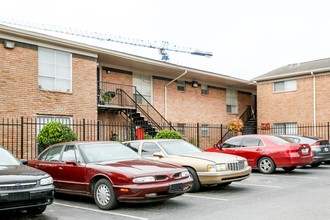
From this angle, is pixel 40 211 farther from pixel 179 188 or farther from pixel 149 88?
pixel 149 88

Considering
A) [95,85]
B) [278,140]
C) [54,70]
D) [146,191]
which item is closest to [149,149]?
[146,191]

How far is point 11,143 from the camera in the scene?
49.1 feet

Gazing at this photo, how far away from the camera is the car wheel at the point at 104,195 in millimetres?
7410

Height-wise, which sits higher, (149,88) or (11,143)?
(149,88)

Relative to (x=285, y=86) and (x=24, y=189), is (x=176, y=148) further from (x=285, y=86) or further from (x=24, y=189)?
(x=285, y=86)

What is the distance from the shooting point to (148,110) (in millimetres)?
22188

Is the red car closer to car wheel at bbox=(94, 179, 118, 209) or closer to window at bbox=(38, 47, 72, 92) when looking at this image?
car wheel at bbox=(94, 179, 118, 209)

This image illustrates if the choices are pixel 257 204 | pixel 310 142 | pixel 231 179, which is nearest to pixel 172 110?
pixel 310 142

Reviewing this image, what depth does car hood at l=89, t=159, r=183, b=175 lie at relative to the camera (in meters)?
7.50

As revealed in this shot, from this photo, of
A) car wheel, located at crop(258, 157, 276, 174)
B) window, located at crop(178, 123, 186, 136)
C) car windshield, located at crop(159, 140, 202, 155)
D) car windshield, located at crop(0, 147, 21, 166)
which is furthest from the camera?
window, located at crop(178, 123, 186, 136)

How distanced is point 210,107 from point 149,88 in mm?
5956

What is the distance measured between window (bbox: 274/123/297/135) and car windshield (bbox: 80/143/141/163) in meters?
18.6

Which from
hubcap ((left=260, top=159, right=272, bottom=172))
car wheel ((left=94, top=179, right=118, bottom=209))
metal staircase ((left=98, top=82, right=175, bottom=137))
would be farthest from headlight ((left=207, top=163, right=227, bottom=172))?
metal staircase ((left=98, top=82, right=175, bottom=137))

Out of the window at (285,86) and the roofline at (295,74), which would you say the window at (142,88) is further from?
the window at (285,86)
